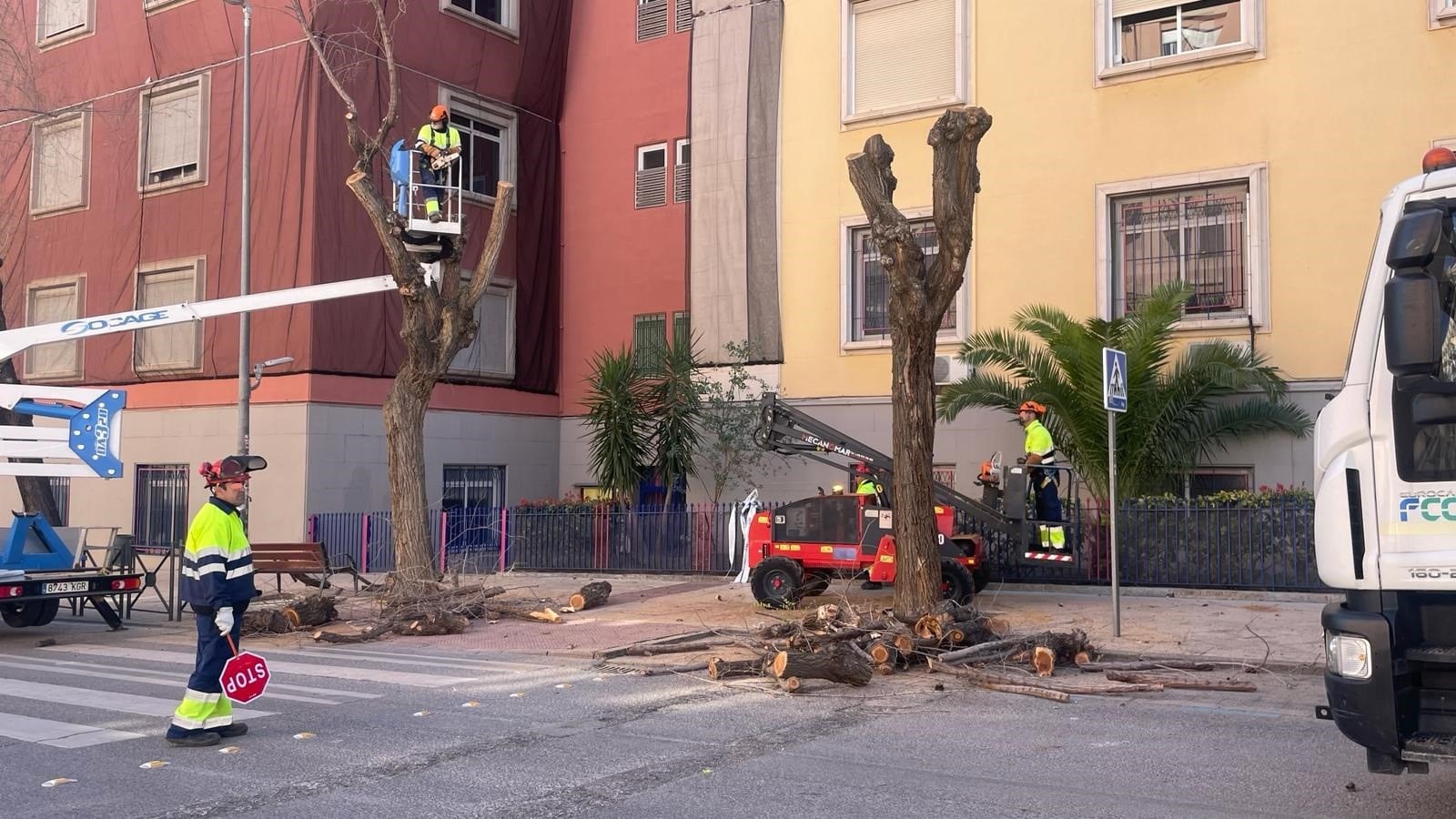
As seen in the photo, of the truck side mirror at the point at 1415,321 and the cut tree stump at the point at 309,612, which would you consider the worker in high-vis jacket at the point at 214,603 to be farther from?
the truck side mirror at the point at 1415,321

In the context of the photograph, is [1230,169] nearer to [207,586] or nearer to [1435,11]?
[1435,11]

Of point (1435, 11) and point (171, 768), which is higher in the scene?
point (1435, 11)

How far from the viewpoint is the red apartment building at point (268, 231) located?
22266 mm

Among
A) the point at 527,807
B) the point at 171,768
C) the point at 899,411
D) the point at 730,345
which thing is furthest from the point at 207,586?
the point at 730,345

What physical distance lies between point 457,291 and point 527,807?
10.4 meters

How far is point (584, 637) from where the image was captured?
43.6 ft

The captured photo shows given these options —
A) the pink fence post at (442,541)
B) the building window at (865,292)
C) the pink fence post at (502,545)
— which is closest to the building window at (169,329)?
the pink fence post at (442,541)

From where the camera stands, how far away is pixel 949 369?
1992 cm

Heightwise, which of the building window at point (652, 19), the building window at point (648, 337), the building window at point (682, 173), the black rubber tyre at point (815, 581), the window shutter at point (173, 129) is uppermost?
the building window at point (652, 19)

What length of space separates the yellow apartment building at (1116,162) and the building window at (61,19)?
14935 millimetres

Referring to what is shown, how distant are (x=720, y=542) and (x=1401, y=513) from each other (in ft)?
49.3

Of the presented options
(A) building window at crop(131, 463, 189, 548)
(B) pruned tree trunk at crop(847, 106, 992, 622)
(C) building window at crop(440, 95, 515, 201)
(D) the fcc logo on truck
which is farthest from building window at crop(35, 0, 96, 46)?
(D) the fcc logo on truck

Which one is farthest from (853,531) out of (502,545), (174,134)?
(174,134)

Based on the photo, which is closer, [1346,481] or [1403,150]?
[1346,481]
